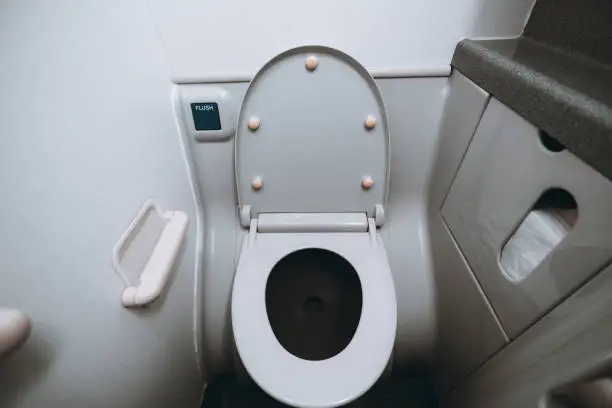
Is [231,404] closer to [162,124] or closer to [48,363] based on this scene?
[48,363]

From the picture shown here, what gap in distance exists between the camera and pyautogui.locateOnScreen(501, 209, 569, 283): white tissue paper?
56cm

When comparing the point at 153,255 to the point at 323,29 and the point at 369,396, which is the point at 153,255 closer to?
the point at 323,29

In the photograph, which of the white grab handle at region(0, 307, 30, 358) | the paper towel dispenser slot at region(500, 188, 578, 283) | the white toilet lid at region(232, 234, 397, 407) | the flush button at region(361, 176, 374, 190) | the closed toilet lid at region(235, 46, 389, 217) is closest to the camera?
Result: the white grab handle at region(0, 307, 30, 358)

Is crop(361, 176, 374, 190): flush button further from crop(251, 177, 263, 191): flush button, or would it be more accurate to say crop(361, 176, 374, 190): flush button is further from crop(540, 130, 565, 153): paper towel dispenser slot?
crop(540, 130, 565, 153): paper towel dispenser slot

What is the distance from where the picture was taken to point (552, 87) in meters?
0.53

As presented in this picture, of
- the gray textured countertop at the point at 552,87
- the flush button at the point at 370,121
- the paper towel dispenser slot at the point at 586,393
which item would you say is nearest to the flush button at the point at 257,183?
the flush button at the point at 370,121

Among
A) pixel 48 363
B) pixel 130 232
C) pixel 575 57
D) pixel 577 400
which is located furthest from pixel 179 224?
pixel 575 57

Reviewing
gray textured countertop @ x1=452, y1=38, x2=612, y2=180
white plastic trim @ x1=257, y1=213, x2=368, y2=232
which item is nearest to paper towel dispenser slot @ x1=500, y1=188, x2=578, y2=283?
gray textured countertop @ x1=452, y1=38, x2=612, y2=180

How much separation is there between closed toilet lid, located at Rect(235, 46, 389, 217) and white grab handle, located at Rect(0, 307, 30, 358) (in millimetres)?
605

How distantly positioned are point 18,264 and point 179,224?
43 centimetres

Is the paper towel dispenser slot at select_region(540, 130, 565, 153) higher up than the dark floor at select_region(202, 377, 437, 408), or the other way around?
the paper towel dispenser slot at select_region(540, 130, 565, 153)

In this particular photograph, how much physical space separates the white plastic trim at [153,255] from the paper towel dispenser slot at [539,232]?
0.70 meters

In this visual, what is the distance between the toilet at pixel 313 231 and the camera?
77cm

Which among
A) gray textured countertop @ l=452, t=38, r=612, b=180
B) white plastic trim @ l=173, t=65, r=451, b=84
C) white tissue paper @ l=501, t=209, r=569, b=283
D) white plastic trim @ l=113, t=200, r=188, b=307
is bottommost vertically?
white plastic trim @ l=113, t=200, r=188, b=307
